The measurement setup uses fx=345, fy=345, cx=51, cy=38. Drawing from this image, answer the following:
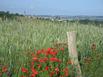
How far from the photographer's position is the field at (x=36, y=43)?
8.87m

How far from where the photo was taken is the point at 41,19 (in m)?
16.1

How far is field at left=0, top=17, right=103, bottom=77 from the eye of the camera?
29.1 feet

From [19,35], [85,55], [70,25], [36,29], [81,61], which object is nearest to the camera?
[81,61]

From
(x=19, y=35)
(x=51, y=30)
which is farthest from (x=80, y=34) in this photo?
(x=19, y=35)

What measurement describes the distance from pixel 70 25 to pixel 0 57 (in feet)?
21.8

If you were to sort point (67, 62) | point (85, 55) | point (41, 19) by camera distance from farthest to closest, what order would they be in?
point (41, 19), point (85, 55), point (67, 62)

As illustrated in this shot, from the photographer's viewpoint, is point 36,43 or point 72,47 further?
point 36,43

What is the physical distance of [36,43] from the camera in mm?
10328

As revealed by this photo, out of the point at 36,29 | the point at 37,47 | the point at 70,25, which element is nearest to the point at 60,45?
the point at 37,47

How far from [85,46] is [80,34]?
6.48 feet

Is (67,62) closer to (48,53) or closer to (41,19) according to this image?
(48,53)

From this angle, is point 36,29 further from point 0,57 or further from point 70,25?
point 0,57

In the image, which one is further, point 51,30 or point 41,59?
point 51,30

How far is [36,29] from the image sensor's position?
13008 millimetres
